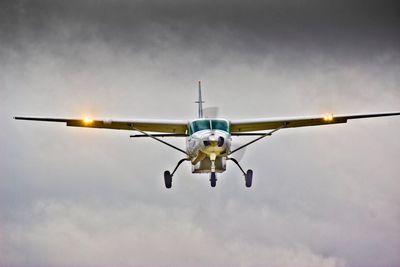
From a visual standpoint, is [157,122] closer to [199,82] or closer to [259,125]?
[259,125]

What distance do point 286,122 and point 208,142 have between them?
27.7 ft

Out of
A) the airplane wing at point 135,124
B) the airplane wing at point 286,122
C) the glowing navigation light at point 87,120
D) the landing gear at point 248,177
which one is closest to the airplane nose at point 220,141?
the landing gear at point 248,177

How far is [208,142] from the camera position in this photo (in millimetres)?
34938

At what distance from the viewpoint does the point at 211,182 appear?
1469 inches

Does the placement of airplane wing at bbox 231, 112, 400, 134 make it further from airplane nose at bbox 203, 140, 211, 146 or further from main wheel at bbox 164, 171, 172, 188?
airplane nose at bbox 203, 140, 211, 146

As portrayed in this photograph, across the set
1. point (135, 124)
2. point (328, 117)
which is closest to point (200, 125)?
point (135, 124)

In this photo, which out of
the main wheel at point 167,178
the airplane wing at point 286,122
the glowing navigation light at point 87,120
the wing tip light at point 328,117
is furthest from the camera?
the airplane wing at point 286,122

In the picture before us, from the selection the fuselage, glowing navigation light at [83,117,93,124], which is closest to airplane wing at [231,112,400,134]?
the fuselage

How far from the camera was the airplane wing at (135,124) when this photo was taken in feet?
133

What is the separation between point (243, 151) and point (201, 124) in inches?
107

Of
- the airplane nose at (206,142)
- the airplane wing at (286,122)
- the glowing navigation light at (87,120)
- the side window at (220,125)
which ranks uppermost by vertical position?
the glowing navigation light at (87,120)

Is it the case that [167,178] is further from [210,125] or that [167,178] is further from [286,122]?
[286,122]

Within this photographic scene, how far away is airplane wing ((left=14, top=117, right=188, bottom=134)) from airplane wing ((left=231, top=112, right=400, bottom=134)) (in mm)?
2949

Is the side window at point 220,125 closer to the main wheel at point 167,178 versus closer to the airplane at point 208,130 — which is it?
the airplane at point 208,130
